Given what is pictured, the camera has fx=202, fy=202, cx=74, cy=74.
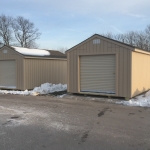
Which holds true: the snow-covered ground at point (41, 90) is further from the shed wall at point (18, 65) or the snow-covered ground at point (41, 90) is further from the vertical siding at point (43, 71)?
the vertical siding at point (43, 71)

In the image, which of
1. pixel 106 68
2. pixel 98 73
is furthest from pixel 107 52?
pixel 98 73

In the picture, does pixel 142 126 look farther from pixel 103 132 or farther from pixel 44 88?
pixel 44 88

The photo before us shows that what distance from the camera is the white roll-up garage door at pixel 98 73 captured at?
10.4m

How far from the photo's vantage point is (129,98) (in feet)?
32.2

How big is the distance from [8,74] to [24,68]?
5.84ft

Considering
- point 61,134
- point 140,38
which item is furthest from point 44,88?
point 140,38

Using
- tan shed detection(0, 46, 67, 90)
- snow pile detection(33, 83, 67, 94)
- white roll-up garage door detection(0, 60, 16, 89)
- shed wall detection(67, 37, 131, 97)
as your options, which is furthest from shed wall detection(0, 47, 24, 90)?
→ shed wall detection(67, 37, 131, 97)

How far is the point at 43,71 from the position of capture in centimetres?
1498

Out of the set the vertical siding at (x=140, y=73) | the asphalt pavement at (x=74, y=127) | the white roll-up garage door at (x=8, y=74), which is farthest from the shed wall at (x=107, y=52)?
the white roll-up garage door at (x=8, y=74)

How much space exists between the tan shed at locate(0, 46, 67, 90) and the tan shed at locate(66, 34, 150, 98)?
365cm

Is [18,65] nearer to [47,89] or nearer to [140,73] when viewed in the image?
[47,89]

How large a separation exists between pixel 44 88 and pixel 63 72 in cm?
386

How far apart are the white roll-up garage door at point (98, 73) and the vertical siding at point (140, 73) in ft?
3.26

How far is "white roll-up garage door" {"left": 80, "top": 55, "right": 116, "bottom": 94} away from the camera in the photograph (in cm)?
1037
